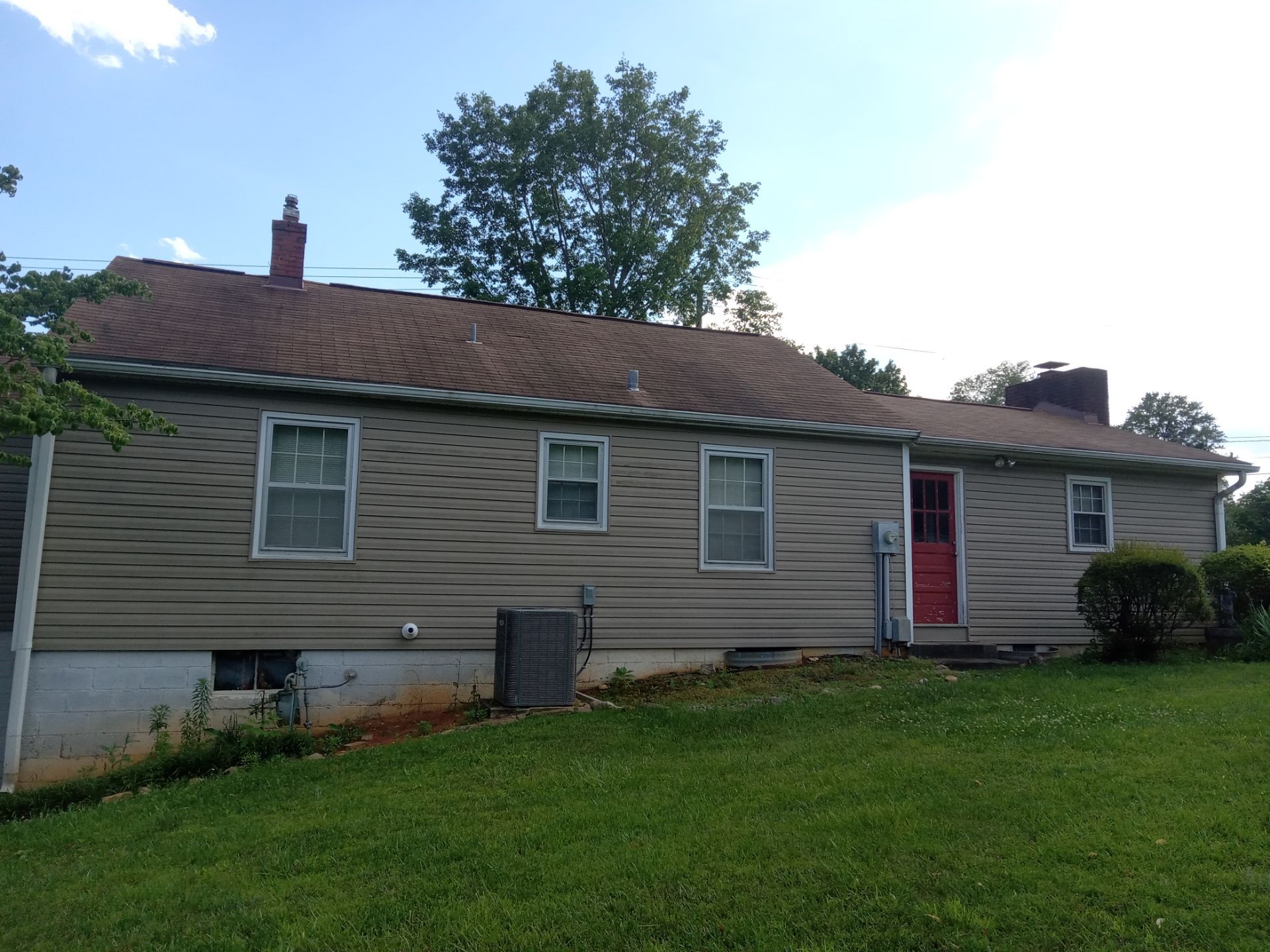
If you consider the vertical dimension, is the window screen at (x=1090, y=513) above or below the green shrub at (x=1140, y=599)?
above

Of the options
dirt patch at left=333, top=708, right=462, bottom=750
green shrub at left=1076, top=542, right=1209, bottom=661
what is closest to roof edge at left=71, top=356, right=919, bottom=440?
green shrub at left=1076, top=542, right=1209, bottom=661

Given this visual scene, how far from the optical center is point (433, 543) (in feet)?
30.7

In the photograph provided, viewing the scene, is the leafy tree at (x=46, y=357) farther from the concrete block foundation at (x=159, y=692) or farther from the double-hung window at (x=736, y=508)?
the double-hung window at (x=736, y=508)

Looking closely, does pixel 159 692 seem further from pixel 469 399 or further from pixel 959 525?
pixel 959 525

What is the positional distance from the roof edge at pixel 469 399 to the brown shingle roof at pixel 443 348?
0.08 metres

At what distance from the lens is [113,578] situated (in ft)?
27.4

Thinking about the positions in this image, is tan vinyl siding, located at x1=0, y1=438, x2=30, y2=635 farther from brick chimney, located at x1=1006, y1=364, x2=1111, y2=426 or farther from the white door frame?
brick chimney, located at x1=1006, y1=364, x2=1111, y2=426

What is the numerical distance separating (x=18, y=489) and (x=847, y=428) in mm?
9083

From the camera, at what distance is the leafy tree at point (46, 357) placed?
6727 millimetres

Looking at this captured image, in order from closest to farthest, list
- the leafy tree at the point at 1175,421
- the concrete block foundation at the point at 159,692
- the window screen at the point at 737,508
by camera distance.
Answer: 1. the concrete block foundation at the point at 159,692
2. the window screen at the point at 737,508
3. the leafy tree at the point at 1175,421

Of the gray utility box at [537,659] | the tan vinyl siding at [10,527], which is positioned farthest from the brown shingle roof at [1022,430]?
the tan vinyl siding at [10,527]

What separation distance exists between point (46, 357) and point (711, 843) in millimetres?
5991

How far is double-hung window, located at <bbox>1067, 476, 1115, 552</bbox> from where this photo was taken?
1270cm

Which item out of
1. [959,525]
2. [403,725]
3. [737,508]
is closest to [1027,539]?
[959,525]
